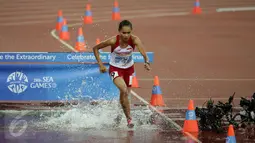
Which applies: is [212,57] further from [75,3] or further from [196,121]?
[75,3]

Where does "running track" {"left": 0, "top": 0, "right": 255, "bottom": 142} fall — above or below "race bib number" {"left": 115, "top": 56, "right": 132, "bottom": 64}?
above

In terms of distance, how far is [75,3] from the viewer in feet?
120

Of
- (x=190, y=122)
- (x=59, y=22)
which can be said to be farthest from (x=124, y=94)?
(x=59, y=22)

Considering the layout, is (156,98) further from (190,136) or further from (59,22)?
(59,22)

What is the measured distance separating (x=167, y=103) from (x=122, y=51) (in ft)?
9.34

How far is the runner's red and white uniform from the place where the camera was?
12844 millimetres

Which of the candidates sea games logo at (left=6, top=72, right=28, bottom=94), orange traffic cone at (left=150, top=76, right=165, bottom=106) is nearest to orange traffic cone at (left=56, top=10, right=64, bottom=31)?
sea games logo at (left=6, top=72, right=28, bottom=94)

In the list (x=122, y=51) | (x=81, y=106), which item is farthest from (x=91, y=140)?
(x=81, y=106)

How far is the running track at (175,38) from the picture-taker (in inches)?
680

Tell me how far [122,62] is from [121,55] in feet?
0.54

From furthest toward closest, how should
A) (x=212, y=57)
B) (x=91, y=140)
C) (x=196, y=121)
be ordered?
(x=212, y=57)
(x=196, y=121)
(x=91, y=140)

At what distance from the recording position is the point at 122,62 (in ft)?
42.8

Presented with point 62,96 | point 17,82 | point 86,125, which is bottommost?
point 86,125

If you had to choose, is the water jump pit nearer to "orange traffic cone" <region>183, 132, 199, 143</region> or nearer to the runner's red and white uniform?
"orange traffic cone" <region>183, 132, 199, 143</region>
